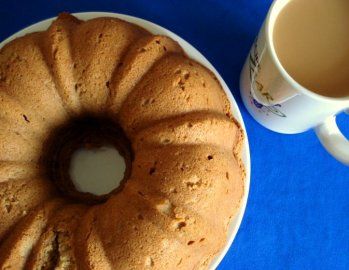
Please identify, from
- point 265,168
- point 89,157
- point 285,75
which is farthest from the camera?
point 265,168

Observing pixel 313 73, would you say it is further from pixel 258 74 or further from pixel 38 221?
pixel 38 221

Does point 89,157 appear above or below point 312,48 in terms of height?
below

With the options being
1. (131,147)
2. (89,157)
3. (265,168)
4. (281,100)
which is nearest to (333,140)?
(281,100)

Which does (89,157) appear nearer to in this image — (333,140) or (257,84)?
(257,84)

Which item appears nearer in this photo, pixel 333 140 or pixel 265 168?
pixel 333 140

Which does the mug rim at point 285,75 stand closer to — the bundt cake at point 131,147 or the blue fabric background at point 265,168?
the bundt cake at point 131,147

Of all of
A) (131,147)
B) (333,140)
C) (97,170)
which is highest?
(333,140)
